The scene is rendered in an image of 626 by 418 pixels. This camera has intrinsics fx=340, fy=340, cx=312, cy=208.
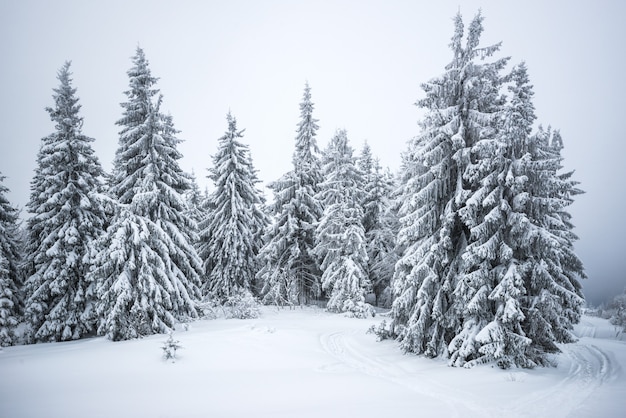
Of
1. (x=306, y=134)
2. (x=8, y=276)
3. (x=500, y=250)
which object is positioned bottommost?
(x=8, y=276)

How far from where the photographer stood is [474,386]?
10148mm

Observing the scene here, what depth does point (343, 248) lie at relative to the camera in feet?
89.5

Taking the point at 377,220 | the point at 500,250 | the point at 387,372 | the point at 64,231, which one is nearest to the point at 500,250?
the point at 500,250

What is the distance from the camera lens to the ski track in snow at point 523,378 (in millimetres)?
8336

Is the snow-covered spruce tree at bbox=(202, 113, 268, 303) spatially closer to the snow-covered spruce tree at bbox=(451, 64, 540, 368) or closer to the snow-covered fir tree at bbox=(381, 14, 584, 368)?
the snow-covered fir tree at bbox=(381, 14, 584, 368)

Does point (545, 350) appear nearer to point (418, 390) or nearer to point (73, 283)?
point (418, 390)

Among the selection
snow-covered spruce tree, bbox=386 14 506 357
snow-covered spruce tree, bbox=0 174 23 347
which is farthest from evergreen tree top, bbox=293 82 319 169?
snow-covered spruce tree, bbox=0 174 23 347

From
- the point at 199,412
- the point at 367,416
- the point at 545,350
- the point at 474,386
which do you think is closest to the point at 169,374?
the point at 199,412

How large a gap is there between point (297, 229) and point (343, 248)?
4659mm

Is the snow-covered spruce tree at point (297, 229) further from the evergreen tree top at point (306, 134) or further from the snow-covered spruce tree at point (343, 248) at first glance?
the snow-covered spruce tree at point (343, 248)

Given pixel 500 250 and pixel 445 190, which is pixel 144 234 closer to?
pixel 445 190

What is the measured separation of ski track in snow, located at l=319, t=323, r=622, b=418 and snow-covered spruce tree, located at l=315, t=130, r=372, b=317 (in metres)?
9.01

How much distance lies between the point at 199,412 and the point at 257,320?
14185mm

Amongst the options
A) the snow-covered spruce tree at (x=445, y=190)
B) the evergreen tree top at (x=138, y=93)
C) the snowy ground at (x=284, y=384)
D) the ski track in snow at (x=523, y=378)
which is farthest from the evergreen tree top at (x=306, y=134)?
the snowy ground at (x=284, y=384)
